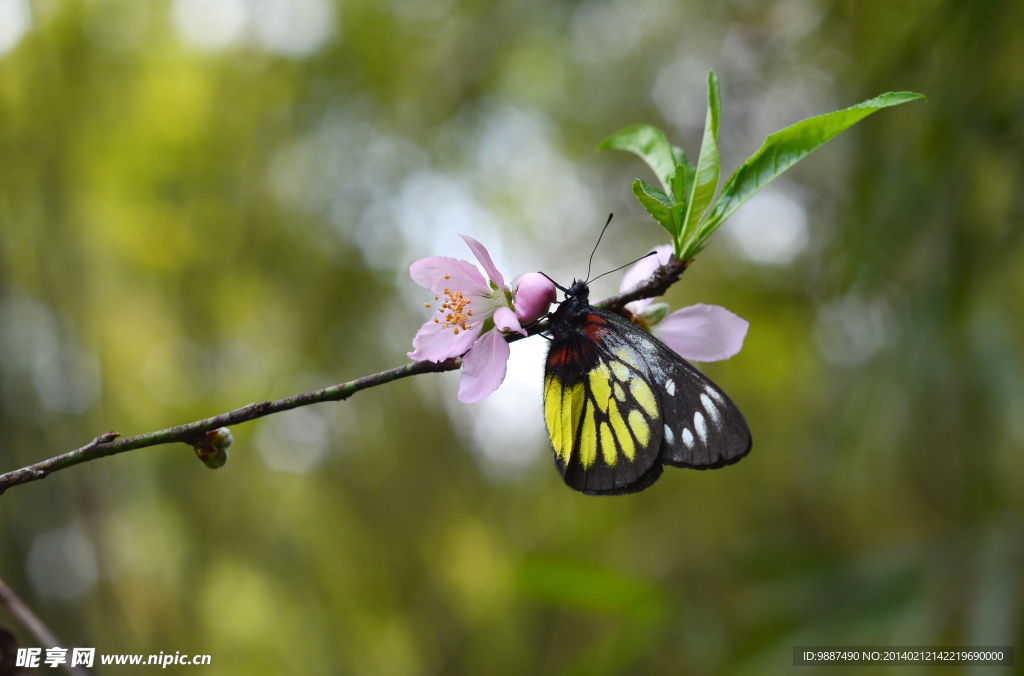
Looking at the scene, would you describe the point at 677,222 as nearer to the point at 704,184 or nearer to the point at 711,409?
the point at 704,184

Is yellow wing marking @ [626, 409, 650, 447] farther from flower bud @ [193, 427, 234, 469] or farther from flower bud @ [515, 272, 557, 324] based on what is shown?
flower bud @ [193, 427, 234, 469]

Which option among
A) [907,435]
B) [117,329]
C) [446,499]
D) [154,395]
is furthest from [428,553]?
[907,435]

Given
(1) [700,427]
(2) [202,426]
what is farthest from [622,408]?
(2) [202,426]

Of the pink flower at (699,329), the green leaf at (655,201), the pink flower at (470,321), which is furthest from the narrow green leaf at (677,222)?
the pink flower at (470,321)

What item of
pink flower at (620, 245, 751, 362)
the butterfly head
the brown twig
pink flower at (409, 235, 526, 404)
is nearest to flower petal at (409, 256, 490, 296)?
pink flower at (409, 235, 526, 404)

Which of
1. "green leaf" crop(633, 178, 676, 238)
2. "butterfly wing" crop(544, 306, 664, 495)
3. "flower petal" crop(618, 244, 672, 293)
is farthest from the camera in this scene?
"flower petal" crop(618, 244, 672, 293)

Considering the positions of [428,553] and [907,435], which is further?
[428,553]

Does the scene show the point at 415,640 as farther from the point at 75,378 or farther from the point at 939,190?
the point at 939,190
